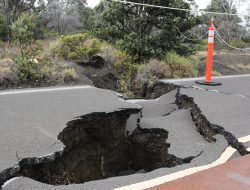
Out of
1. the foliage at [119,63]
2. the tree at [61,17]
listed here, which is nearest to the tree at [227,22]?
the tree at [61,17]

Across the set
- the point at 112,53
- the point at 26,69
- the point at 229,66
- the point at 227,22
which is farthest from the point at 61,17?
the point at 26,69

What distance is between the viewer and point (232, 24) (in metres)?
29.9

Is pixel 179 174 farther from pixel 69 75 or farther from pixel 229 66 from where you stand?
pixel 229 66

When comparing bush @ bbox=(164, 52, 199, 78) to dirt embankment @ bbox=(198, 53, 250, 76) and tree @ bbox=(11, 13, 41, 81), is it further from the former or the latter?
tree @ bbox=(11, 13, 41, 81)

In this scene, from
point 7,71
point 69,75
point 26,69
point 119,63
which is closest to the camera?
point 7,71

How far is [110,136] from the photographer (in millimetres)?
5848

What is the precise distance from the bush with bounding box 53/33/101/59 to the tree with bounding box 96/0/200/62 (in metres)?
1.02

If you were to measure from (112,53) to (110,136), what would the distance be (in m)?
4.60

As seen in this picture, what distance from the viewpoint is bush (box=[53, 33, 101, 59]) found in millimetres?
9945

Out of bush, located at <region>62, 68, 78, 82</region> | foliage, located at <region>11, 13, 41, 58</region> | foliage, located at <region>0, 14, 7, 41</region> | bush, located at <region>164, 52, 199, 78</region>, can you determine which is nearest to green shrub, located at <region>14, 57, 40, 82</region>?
foliage, located at <region>11, 13, 41, 58</region>

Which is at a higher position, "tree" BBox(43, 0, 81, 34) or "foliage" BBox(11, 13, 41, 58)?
"tree" BBox(43, 0, 81, 34)

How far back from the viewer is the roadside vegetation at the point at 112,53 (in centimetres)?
836

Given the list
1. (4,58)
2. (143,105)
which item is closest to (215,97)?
(143,105)

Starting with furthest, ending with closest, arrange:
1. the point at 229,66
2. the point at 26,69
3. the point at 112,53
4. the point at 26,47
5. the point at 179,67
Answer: the point at 229,66 → the point at 179,67 → the point at 112,53 → the point at 26,47 → the point at 26,69
